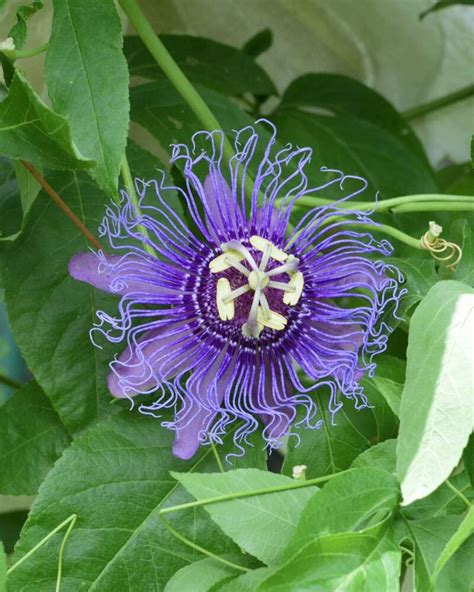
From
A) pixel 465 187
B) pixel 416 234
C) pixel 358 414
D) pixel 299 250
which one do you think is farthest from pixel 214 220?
pixel 465 187

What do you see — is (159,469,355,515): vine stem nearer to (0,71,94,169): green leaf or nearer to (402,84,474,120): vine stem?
(0,71,94,169): green leaf

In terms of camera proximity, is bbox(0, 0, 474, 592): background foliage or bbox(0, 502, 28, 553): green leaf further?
bbox(0, 502, 28, 553): green leaf

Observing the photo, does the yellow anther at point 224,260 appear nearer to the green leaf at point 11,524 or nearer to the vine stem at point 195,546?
the vine stem at point 195,546

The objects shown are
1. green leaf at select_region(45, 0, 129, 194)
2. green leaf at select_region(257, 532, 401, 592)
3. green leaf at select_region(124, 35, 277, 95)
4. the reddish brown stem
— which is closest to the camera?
green leaf at select_region(257, 532, 401, 592)

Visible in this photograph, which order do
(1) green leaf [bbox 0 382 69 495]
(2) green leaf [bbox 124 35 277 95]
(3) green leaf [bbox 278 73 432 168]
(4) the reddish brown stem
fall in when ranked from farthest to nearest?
1. (3) green leaf [bbox 278 73 432 168]
2. (2) green leaf [bbox 124 35 277 95]
3. (1) green leaf [bbox 0 382 69 495]
4. (4) the reddish brown stem

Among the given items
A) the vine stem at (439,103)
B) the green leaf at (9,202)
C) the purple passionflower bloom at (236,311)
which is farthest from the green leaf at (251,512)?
the vine stem at (439,103)

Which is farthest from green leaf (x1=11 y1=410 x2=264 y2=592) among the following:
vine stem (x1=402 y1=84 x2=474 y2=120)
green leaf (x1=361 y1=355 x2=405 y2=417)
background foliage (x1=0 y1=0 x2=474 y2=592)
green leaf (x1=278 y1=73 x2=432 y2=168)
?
vine stem (x1=402 y1=84 x2=474 y2=120)

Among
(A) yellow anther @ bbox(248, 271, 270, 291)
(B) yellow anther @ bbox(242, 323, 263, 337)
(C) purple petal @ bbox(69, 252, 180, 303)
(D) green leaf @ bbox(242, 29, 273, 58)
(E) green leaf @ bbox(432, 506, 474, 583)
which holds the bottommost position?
(E) green leaf @ bbox(432, 506, 474, 583)

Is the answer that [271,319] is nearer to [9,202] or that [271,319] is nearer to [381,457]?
[381,457]
